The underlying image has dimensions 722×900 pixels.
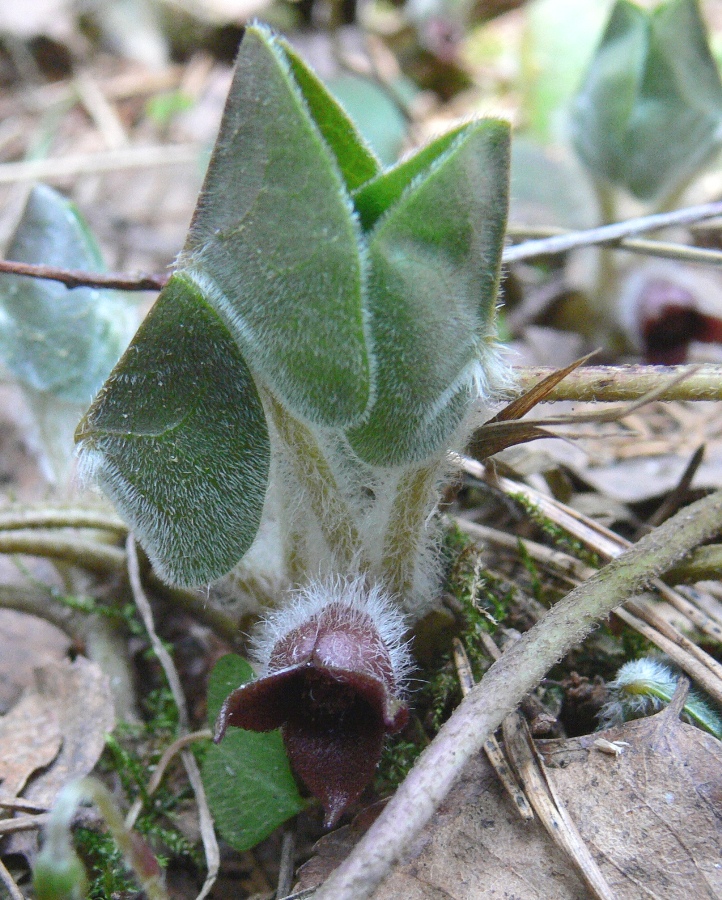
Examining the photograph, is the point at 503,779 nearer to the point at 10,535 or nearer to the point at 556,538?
the point at 556,538

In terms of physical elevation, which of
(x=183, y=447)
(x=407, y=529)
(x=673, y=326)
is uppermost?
(x=183, y=447)

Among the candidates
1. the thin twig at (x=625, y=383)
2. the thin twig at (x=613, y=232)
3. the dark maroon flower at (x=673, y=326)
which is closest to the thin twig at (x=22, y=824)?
the thin twig at (x=625, y=383)

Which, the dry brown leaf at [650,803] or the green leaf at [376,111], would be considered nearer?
the dry brown leaf at [650,803]

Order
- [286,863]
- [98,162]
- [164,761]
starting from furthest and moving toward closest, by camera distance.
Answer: [98,162] < [164,761] < [286,863]

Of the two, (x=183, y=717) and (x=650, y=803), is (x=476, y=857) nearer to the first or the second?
(x=650, y=803)

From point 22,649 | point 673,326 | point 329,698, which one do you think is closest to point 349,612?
point 329,698

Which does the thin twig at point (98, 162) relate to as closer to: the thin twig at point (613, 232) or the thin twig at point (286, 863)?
the thin twig at point (613, 232)

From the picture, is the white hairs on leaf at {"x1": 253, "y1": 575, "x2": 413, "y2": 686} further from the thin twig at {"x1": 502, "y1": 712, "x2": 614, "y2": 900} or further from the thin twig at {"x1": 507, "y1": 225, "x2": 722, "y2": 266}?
the thin twig at {"x1": 507, "y1": 225, "x2": 722, "y2": 266}
